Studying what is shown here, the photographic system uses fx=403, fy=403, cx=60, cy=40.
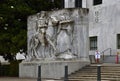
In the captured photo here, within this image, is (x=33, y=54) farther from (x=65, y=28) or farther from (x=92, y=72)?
(x=92, y=72)

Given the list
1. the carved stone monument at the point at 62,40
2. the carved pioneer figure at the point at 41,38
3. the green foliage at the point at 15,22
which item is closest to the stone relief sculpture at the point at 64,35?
the carved stone monument at the point at 62,40

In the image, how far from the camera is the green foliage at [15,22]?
1385 inches

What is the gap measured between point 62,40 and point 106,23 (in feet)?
56.0

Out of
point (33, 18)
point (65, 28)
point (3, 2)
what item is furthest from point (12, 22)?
point (65, 28)

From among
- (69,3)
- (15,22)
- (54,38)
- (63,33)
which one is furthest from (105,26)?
(63,33)

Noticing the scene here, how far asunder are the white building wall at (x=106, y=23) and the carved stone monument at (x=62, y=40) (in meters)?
15.0

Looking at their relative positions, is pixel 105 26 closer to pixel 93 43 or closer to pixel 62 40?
pixel 93 43

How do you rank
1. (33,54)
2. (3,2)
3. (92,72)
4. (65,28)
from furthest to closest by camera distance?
1. (3,2)
2. (33,54)
3. (65,28)
4. (92,72)

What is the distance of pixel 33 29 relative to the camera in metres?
32.1

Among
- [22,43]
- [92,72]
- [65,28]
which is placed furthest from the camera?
[22,43]

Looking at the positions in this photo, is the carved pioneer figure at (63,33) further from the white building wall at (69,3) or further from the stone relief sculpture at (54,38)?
the white building wall at (69,3)

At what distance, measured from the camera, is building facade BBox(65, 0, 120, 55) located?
4391cm

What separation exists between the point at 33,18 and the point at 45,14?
68.7 inches

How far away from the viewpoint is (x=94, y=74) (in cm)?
2639
